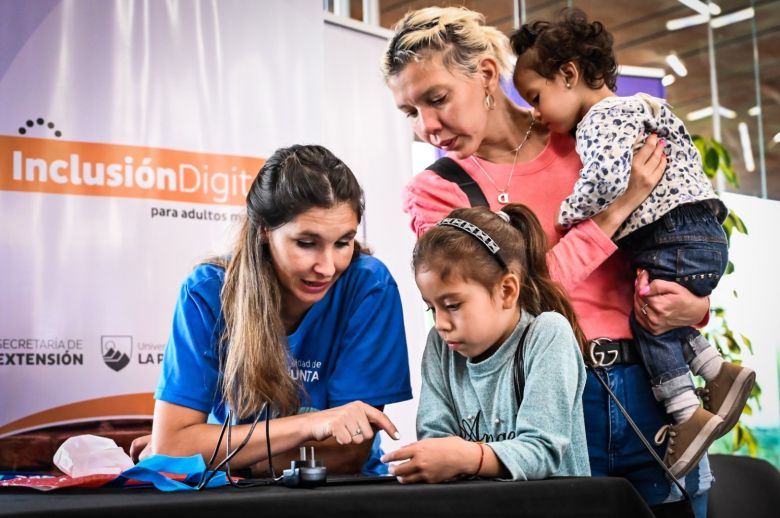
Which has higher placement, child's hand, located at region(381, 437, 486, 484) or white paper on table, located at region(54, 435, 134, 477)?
child's hand, located at region(381, 437, 486, 484)

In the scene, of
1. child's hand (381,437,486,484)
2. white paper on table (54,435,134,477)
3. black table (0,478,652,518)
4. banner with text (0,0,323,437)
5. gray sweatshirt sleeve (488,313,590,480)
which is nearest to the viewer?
black table (0,478,652,518)

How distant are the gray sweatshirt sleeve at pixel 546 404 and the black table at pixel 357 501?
0.15 m

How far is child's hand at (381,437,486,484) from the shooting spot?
3.96 ft

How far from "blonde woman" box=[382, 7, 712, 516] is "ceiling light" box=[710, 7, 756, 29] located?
5306 mm

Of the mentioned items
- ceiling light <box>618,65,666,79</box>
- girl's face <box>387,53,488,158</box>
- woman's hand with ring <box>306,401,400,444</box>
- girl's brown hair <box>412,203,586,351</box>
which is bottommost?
woman's hand with ring <box>306,401,400,444</box>

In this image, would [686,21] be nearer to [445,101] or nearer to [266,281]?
[445,101]

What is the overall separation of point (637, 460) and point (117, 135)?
227 cm

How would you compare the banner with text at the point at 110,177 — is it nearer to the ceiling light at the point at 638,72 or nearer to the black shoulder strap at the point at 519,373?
the ceiling light at the point at 638,72

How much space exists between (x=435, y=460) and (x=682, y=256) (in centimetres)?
81

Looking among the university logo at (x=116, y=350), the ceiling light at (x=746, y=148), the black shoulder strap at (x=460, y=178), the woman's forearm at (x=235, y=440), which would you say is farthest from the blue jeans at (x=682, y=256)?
the ceiling light at (x=746, y=148)

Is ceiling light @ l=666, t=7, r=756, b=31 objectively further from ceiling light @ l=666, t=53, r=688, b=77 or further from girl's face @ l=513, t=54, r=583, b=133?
girl's face @ l=513, t=54, r=583, b=133

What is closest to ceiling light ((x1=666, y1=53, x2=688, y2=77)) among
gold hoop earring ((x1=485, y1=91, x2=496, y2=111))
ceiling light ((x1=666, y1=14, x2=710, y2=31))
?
ceiling light ((x1=666, y1=14, x2=710, y2=31))

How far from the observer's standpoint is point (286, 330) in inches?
75.1

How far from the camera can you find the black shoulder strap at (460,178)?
1791 millimetres
